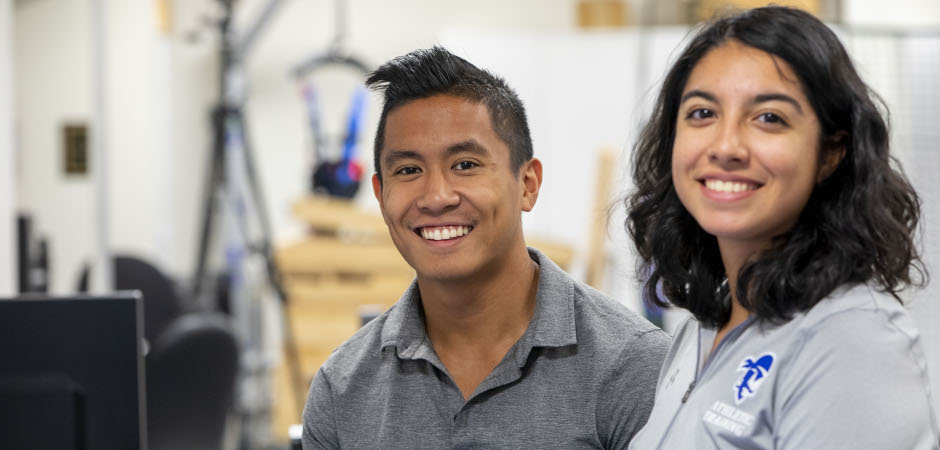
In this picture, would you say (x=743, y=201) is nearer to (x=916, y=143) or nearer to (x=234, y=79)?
(x=916, y=143)

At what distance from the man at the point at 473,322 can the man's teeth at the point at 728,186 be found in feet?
1.39

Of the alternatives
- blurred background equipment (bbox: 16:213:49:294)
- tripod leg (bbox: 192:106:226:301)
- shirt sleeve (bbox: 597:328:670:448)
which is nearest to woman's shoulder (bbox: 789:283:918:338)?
shirt sleeve (bbox: 597:328:670:448)

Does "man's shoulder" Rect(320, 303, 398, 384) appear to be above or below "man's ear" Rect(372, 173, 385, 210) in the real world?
below

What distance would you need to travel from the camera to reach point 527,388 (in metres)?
1.47

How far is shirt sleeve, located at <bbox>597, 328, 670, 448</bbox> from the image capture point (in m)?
1.45

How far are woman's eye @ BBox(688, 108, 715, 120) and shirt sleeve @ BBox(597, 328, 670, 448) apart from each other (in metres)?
0.44

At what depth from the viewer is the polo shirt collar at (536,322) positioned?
149 centimetres

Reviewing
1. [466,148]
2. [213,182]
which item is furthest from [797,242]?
[213,182]

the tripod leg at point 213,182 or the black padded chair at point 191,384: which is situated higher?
the tripod leg at point 213,182

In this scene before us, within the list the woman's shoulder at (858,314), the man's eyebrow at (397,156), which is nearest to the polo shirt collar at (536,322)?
the man's eyebrow at (397,156)

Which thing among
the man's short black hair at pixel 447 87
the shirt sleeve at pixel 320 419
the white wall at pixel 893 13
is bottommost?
the shirt sleeve at pixel 320 419

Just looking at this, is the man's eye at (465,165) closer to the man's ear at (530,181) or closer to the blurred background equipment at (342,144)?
the man's ear at (530,181)

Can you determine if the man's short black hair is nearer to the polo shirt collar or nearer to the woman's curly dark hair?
the polo shirt collar

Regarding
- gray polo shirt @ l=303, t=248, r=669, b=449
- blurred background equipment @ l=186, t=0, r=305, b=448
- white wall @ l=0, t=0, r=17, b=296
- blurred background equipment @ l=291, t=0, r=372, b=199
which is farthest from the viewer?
blurred background equipment @ l=291, t=0, r=372, b=199
